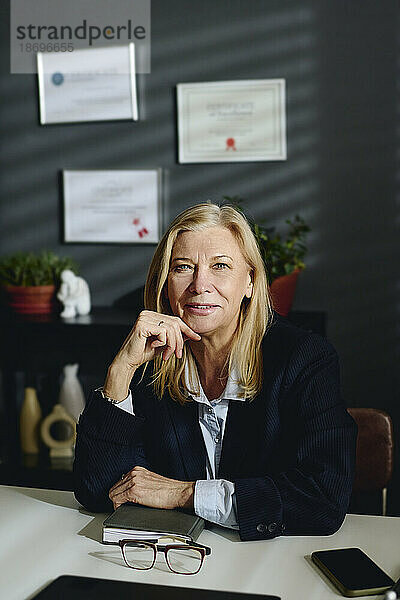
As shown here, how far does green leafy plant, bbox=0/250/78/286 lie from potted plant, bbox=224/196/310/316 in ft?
2.64

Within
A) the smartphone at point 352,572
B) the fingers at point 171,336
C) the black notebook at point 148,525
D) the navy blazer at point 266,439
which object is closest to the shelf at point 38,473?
the navy blazer at point 266,439

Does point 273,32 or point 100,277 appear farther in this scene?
point 100,277

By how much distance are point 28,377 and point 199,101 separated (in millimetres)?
1474

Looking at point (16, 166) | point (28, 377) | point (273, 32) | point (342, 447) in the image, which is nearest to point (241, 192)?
point (273, 32)

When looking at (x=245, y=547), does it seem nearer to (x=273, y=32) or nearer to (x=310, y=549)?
(x=310, y=549)

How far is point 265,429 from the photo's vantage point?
5.59 feet

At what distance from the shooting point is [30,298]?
332 cm

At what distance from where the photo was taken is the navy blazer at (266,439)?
1.56 m

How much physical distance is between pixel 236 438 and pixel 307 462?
19 cm

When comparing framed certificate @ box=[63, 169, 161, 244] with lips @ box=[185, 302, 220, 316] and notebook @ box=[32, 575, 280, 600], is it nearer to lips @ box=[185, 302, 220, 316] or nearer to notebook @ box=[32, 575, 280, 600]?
lips @ box=[185, 302, 220, 316]

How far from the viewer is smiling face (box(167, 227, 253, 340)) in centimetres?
177

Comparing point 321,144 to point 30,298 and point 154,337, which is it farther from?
point 154,337

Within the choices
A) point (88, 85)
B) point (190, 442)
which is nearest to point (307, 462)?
point (190, 442)

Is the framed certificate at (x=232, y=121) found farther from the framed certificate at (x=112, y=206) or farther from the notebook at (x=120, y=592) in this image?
the notebook at (x=120, y=592)
